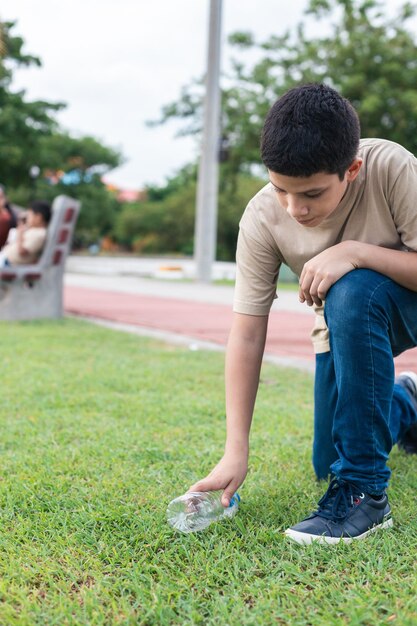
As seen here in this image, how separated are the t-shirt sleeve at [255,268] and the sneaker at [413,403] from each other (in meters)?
0.71

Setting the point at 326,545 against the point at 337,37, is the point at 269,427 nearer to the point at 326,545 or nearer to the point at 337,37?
the point at 326,545

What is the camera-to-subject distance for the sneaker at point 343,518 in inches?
68.4

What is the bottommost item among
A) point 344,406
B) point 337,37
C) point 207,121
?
point 344,406

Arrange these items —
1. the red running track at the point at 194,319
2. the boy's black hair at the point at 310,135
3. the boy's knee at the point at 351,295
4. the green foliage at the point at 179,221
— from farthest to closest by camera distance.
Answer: the green foliage at the point at 179,221, the red running track at the point at 194,319, the boy's knee at the point at 351,295, the boy's black hair at the point at 310,135

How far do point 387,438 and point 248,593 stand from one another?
0.55 metres

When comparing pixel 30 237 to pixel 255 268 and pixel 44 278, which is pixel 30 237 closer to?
pixel 44 278

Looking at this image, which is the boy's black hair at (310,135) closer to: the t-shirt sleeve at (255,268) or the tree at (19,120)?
the t-shirt sleeve at (255,268)

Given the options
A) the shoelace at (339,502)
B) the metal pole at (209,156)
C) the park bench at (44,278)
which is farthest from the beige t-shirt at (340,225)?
the metal pole at (209,156)

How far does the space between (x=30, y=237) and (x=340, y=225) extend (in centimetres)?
520

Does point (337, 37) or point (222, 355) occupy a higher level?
point (337, 37)

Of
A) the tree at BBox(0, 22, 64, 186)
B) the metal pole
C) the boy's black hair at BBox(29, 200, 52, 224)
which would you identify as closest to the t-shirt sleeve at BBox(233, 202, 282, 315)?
the boy's black hair at BBox(29, 200, 52, 224)

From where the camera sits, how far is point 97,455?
8.29 feet

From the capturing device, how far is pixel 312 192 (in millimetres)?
1729

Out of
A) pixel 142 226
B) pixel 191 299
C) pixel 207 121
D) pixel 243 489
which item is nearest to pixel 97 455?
pixel 243 489
